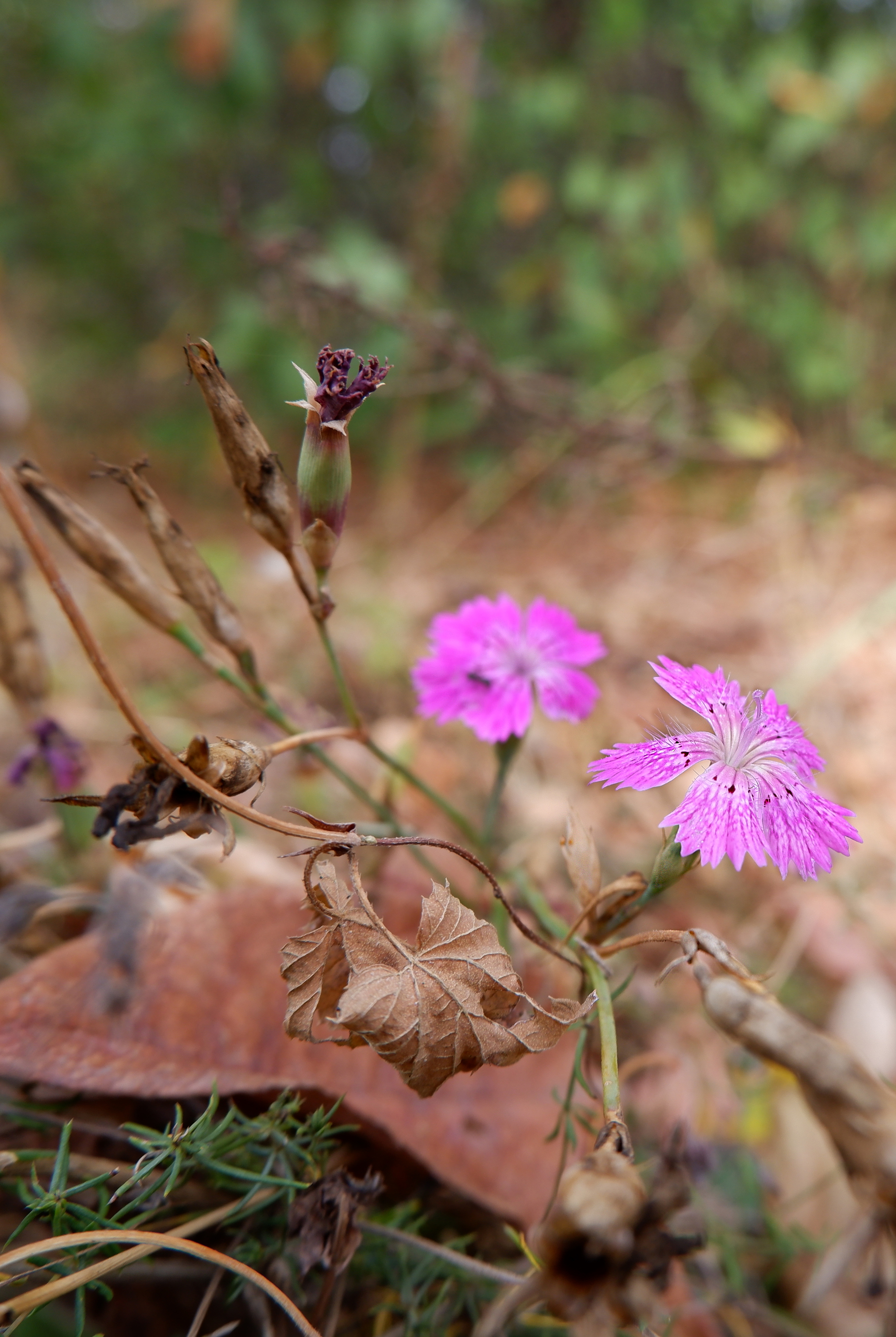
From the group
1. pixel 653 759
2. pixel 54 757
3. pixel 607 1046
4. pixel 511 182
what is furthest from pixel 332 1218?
pixel 511 182

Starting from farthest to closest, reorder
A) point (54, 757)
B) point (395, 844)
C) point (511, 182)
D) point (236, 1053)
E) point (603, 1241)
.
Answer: point (511, 182)
point (54, 757)
point (236, 1053)
point (395, 844)
point (603, 1241)

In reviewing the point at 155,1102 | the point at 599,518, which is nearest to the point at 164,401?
the point at 599,518

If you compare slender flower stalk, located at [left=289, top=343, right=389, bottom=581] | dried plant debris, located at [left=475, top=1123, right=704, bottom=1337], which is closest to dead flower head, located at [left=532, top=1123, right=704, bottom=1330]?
dried plant debris, located at [left=475, top=1123, right=704, bottom=1337]

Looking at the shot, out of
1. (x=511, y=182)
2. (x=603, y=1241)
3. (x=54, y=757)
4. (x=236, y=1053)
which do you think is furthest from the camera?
(x=511, y=182)

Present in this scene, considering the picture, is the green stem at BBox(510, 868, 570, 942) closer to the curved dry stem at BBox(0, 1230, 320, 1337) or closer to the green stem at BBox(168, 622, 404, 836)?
the green stem at BBox(168, 622, 404, 836)

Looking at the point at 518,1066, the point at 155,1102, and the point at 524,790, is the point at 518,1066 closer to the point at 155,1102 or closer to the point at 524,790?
the point at 155,1102

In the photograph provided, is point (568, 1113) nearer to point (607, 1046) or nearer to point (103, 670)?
point (607, 1046)
